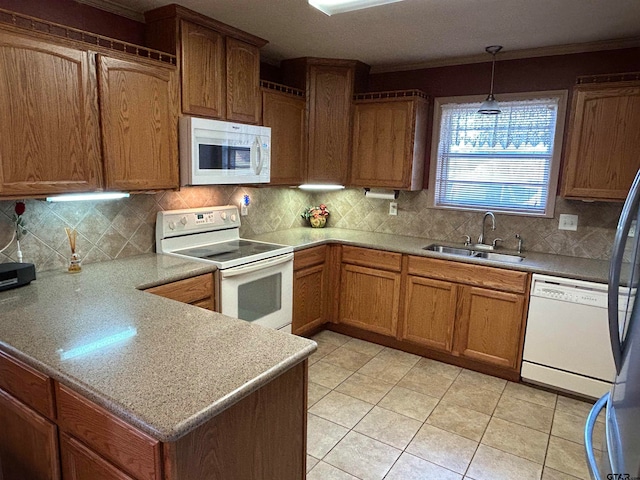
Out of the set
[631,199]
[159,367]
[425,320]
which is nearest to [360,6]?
[631,199]

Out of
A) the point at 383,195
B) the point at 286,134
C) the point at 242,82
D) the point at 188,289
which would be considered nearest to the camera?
the point at 188,289

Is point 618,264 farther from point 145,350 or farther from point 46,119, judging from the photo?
point 46,119

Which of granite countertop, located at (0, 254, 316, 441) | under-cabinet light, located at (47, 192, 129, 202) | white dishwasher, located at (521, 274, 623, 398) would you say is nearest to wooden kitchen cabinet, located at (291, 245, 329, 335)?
under-cabinet light, located at (47, 192, 129, 202)

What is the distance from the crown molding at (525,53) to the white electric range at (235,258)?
6.40 feet

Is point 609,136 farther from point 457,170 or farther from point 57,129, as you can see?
point 57,129

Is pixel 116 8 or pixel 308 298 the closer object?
pixel 116 8

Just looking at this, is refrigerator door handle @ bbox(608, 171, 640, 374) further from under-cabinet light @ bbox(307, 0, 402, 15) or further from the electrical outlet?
the electrical outlet

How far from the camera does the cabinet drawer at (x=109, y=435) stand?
108 centimetres

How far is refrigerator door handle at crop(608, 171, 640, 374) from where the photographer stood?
1127mm

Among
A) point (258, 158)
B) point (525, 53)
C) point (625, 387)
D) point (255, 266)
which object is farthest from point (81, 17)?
point (525, 53)

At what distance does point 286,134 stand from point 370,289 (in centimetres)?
147

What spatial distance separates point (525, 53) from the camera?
3164 mm

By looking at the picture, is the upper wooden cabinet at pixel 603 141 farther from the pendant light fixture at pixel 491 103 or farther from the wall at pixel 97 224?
the wall at pixel 97 224

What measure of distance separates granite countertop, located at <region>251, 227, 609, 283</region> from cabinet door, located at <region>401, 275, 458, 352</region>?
24 centimetres
